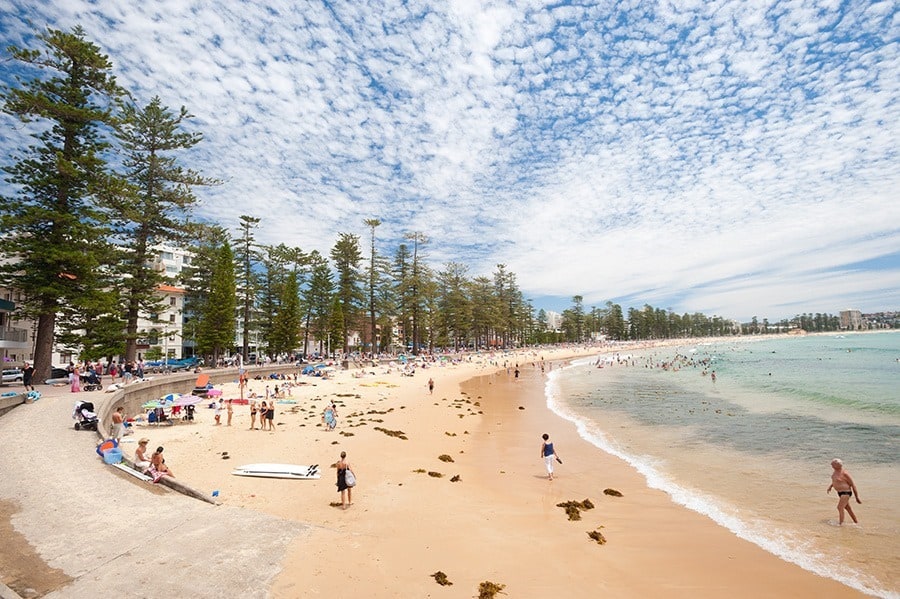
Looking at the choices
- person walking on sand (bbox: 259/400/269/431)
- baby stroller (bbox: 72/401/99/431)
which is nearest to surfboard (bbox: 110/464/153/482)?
baby stroller (bbox: 72/401/99/431)

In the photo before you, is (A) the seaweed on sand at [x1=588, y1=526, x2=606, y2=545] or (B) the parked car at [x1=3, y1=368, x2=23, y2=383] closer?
(A) the seaweed on sand at [x1=588, y1=526, x2=606, y2=545]

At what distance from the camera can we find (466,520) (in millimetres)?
8734

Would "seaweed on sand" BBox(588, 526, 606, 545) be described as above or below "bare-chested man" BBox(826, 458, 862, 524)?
below

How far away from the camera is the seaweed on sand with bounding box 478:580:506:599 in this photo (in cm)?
586

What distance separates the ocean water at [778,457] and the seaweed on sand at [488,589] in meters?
5.75

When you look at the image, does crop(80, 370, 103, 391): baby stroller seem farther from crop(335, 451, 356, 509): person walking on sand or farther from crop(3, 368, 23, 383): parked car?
crop(335, 451, 356, 509): person walking on sand

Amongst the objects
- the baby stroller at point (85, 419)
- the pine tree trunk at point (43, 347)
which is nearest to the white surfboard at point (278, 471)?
the baby stroller at point (85, 419)

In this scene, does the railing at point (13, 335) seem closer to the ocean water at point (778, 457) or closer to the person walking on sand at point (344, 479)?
the person walking on sand at point (344, 479)

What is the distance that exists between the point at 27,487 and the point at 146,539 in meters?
4.17

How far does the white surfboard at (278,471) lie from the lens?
1079 centimetres

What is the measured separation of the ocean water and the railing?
27566 mm

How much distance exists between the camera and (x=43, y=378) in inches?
772

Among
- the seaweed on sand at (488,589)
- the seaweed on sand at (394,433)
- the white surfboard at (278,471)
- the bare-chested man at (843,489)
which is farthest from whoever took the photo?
the seaweed on sand at (394,433)

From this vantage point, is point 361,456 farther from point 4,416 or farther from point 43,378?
point 43,378
